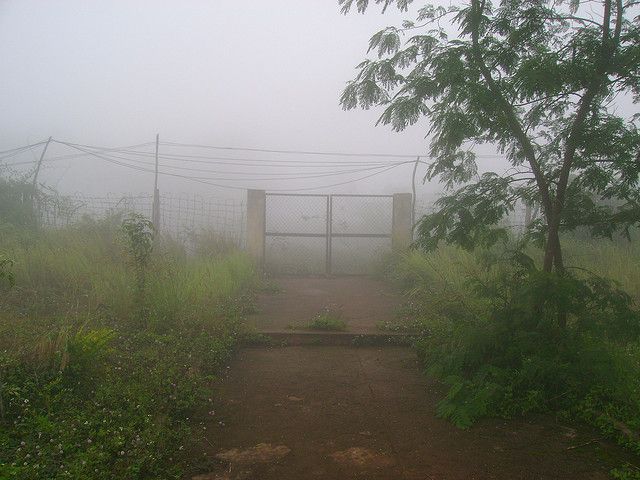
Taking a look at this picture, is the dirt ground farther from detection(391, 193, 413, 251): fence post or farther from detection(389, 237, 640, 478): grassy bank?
detection(389, 237, 640, 478): grassy bank

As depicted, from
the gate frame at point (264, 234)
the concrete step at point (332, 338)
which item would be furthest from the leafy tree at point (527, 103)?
the gate frame at point (264, 234)

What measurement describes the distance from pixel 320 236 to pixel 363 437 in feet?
26.6

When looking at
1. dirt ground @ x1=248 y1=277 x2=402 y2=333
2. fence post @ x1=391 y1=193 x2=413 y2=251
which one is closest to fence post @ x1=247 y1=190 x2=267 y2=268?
dirt ground @ x1=248 y1=277 x2=402 y2=333

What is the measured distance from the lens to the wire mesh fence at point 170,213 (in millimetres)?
12062

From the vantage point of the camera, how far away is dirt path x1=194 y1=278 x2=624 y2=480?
3121 mm

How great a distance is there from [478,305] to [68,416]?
4678 mm

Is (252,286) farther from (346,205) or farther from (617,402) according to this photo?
(617,402)

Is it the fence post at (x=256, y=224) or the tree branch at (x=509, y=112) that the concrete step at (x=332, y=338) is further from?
the fence post at (x=256, y=224)

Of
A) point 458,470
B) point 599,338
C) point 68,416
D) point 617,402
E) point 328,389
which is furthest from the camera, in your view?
point 328,389

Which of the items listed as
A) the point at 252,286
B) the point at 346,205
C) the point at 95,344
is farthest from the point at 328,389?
the point at 346,205

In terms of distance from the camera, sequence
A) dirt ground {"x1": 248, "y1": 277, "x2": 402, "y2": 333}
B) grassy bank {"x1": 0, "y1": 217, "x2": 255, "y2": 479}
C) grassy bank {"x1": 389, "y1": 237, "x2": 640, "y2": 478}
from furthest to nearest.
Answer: dirt ground {"x1": 248, "y1": 277, "x2": 402, "y2": 333}
grassy bank {"x1": 389, "y1": 237, "x2": 640, "y2": 478}
grassy bank {"x1": 0, "y1": 217, "x2": 255, "y2": 479}

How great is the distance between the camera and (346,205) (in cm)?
1324

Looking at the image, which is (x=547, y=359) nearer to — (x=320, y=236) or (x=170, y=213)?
(x=320, y=236)

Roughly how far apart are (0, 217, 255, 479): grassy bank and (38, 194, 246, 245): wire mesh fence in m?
3.62
